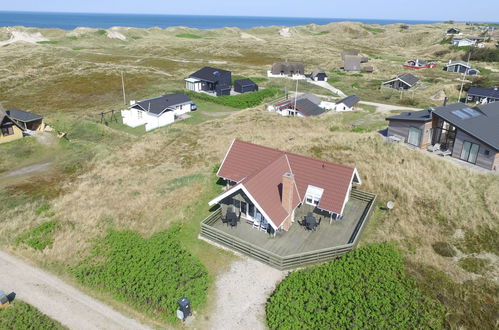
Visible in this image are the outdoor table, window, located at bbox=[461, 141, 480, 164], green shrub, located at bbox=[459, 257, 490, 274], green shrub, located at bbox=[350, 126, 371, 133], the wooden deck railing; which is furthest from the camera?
green shrub, located at bbox=[350, 126, 371, 133]

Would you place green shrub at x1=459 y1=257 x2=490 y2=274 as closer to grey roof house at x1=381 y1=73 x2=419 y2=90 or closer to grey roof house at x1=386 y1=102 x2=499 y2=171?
grey roof house at x1=386 y1=102 x2=499 y2=171

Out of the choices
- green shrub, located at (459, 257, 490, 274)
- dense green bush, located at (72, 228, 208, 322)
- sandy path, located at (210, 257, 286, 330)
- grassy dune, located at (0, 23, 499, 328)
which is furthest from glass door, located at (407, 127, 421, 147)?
dense green bush, located at (72, 228, 208, 322)

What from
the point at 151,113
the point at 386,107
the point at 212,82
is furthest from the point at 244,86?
the point at 386,107

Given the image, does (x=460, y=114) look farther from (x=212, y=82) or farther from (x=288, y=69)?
(x=288, y=69)

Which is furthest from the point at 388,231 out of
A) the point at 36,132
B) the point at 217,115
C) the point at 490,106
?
the point at 36,132

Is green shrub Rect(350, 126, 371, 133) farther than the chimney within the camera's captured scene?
Yes

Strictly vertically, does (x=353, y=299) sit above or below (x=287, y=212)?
below

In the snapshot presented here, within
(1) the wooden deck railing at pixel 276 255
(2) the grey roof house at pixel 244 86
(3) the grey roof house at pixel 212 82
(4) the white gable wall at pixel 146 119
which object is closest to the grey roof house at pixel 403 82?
(2) the grey roof house at pixel 244 86
